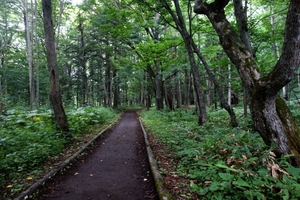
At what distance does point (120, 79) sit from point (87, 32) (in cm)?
701

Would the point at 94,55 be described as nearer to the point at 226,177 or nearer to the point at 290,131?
the point at 290,131

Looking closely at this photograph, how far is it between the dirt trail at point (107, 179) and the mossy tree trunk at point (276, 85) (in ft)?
8.89

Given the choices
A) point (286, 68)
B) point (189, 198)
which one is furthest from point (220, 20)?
point (189, 198)

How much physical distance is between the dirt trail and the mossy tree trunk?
2.71m

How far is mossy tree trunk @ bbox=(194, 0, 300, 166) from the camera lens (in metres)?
3.47

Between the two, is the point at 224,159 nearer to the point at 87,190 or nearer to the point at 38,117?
the point at 87,190

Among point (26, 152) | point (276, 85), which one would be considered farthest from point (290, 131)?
point (26, 152)

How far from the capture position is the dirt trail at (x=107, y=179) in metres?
3.87

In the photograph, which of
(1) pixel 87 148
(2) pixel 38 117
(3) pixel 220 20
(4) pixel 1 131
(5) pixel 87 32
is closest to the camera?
(3) pixel 220 20

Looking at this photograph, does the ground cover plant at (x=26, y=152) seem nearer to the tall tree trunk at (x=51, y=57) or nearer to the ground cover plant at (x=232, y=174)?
the tall tree trunk at (x=51, y=57)

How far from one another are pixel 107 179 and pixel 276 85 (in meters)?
4.11

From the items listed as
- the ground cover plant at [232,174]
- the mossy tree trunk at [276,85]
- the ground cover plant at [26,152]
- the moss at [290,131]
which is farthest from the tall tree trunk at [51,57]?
the moss at [290,131]

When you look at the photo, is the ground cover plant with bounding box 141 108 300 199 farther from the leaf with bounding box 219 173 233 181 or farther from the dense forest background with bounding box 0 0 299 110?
the dense forest background with bounding box 0 0 299 110

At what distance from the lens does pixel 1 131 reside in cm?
632
